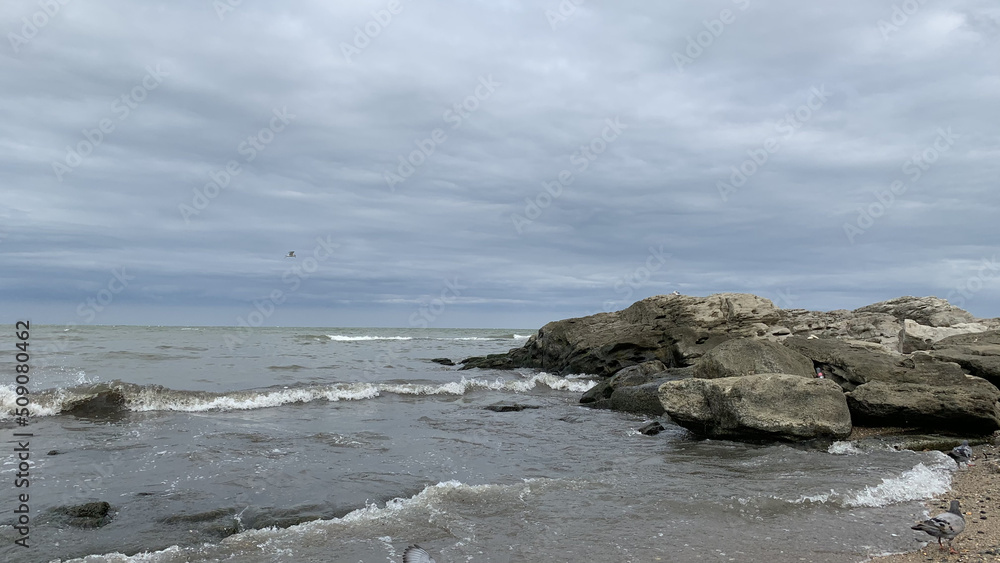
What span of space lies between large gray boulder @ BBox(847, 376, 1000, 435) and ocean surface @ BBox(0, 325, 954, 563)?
1.13 metres

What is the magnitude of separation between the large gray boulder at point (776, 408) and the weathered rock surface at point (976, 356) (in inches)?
179

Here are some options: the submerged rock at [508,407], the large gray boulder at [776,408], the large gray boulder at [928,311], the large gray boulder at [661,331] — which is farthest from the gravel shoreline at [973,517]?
the large gray boulder at [928,311]

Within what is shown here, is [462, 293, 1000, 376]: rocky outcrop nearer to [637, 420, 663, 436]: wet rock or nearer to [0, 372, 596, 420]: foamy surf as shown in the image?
[0, 372, 596, 420]: foamy surf

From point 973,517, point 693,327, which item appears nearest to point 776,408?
point 973,517

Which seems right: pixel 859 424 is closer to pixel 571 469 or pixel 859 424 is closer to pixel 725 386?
pixel 725 386

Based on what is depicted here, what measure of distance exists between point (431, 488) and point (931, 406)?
9383mm

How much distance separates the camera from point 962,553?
5.54 meters

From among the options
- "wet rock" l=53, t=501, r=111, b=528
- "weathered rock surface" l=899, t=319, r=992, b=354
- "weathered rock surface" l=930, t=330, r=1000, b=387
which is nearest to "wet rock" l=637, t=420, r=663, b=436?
"weathered rock surface" l=930, t=330, r=1000, b=387

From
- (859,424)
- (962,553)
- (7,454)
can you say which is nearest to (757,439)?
(859,424)

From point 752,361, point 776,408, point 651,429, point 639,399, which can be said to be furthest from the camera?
point 639,399

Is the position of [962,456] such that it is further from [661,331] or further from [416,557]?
[661,331]

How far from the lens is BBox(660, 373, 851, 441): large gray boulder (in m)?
10.5

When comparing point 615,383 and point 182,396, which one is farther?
point 615,383

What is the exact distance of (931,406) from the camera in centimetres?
1073
